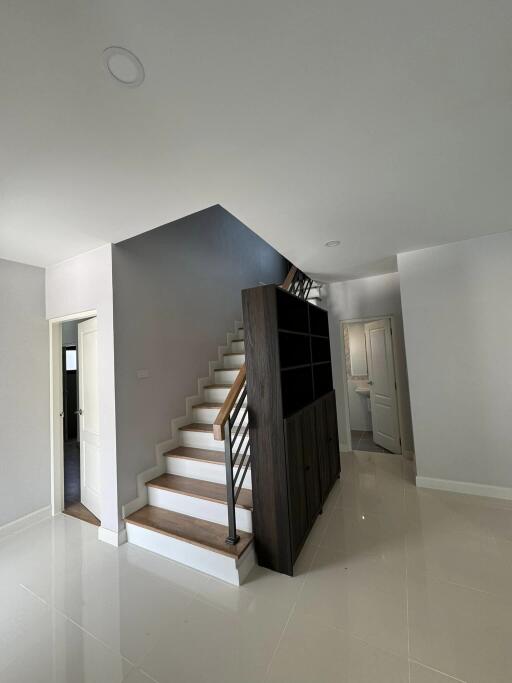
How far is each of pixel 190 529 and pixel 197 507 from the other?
17 cm

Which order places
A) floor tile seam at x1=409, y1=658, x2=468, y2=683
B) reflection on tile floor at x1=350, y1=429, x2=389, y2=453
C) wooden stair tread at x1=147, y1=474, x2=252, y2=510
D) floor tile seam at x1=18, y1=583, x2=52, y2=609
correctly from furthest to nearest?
1. reflection on tile floor at x1=350, y1=429, x2=389, y2=453
2. wooden stair tread at x1=147, y1=474, x2=252, y2=510
3. floor tile seam at x1=18, y1=583, x2=52, y2=609
4. floor tile seam at x1=409, y1=658, x2=468, y2=683

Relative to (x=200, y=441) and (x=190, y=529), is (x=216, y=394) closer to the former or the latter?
(x=200, y=441)

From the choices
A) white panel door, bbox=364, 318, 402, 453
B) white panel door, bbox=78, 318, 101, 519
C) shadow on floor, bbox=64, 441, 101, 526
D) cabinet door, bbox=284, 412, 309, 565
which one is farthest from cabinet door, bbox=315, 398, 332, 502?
shadow on floor, bbox=64, 441, 101, 526

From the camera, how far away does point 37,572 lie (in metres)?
2.08

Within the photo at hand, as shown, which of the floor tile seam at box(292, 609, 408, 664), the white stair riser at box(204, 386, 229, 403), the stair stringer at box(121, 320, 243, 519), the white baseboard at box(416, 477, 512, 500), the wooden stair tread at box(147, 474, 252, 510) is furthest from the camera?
the white stair riser at box(204, 386, 229, 403)

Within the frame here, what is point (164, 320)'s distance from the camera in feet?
9.72

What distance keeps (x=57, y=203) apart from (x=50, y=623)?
264 centimetres

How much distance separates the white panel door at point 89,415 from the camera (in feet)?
9.09

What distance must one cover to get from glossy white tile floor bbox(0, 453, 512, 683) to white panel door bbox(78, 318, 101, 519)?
484 millimetres

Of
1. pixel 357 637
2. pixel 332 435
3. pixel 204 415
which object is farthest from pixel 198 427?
pixel 357 637

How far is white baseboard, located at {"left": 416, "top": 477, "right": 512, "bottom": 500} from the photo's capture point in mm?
2719

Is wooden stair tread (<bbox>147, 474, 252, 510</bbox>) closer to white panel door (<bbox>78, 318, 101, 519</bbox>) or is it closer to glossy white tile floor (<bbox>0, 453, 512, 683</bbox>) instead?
glossy white tile floor (<bbox>0, 453, 512, 683</bbox>)

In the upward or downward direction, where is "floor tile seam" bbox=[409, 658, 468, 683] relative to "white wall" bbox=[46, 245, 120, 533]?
downward

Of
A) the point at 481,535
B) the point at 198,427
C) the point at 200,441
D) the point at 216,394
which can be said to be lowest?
the point at 481,535
